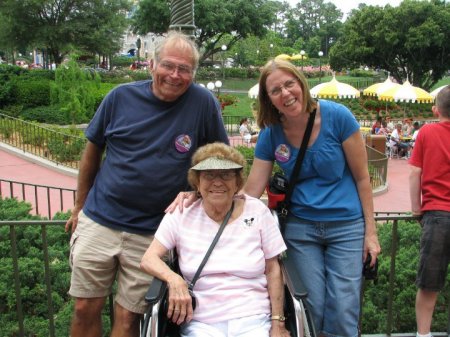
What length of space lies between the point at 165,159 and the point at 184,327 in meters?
0.85

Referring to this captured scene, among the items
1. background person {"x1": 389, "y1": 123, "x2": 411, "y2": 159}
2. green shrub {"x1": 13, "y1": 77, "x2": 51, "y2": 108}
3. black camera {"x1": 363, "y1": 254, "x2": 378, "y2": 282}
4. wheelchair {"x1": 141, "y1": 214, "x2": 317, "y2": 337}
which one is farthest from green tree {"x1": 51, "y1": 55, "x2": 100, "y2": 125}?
black camera {"x1": 363, "y1": 254, "x2": 378, "y2": 282}

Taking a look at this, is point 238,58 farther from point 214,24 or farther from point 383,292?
point 383,292

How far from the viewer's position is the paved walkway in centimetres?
1256

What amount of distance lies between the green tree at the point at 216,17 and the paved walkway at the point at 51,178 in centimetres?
3099

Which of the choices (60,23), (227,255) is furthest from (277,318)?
(60,23)

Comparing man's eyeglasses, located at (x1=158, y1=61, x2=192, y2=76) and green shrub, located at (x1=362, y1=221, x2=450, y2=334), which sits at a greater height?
man's eyeglasses, located at (x1=158, y1=61, x2=192, y2=76)

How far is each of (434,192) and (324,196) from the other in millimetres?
806

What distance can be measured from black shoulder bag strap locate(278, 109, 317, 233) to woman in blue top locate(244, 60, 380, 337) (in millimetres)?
24

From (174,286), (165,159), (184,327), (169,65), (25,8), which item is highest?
(25,8)

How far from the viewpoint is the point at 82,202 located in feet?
9.87

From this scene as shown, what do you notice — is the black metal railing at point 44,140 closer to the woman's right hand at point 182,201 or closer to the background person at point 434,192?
the woman's right hand at point 182,201

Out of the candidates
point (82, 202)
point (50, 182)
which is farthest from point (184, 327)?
point (50, 182)

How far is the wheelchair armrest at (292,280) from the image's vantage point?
2.42m

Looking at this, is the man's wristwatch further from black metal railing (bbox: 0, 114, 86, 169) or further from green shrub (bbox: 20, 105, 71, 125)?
green shrub (bbox: 20, 105, 71, 125)
